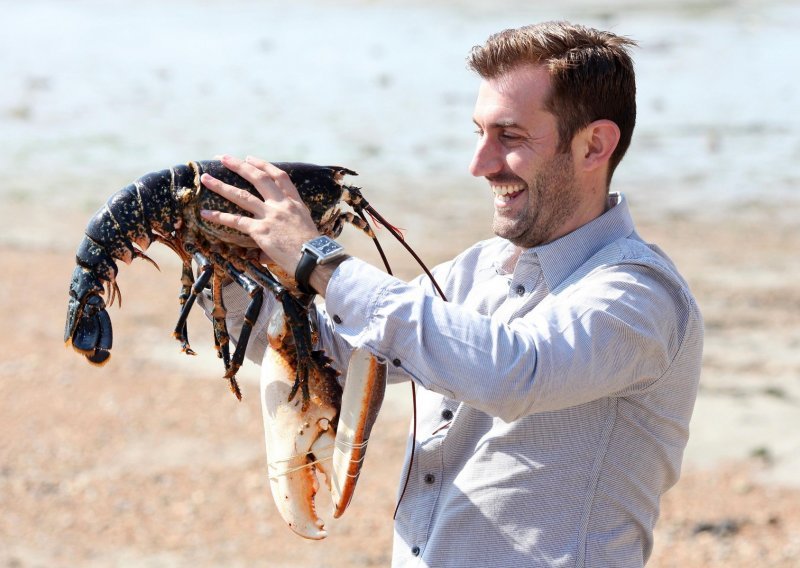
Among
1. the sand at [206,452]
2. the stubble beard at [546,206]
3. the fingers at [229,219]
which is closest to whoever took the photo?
the fingers at [229,219]

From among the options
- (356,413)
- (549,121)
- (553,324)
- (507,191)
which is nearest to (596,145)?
(549,121)

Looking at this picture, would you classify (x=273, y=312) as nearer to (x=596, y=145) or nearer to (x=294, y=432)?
(x=294, y=432)

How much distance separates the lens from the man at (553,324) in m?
2.85

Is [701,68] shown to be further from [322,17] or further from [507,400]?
[507,400]

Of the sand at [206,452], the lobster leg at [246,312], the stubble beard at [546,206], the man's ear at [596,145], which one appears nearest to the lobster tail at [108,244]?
the lobster leg at [246,312]

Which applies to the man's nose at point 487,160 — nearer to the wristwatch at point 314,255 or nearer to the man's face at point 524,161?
the man's face at point 524,161

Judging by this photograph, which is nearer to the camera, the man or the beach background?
the man

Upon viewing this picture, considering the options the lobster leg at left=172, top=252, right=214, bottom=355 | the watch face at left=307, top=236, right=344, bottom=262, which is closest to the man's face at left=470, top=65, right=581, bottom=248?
the watch face at left=307, top=236, right=344, bottom=262

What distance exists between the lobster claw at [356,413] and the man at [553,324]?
0.23 m

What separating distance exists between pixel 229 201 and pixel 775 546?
5.20m

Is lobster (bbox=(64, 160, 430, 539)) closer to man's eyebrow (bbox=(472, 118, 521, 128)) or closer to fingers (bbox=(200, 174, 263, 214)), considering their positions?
fingers (bbox=(200, 174, 263, 214))

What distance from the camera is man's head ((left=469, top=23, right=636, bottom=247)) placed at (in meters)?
3.10

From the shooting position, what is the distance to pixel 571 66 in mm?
3064

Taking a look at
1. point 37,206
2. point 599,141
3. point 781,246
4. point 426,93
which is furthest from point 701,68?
point 599,141
